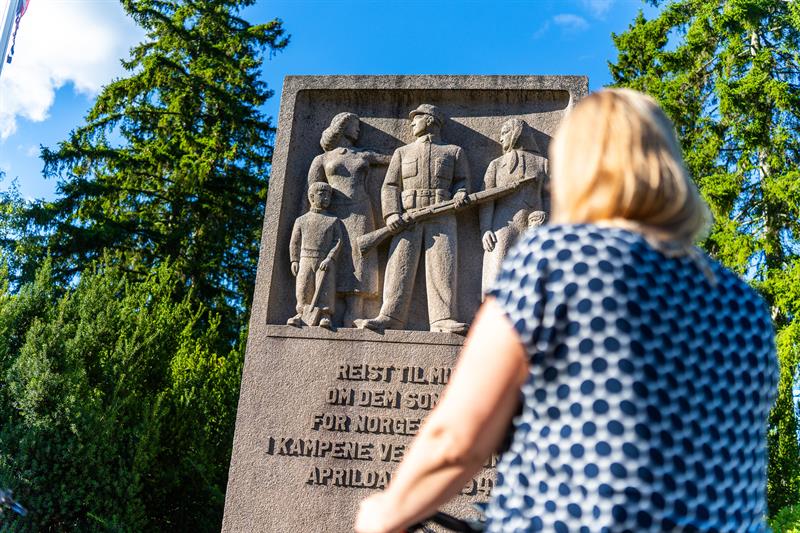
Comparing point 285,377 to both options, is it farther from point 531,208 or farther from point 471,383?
point 471,383

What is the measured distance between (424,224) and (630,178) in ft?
14.0

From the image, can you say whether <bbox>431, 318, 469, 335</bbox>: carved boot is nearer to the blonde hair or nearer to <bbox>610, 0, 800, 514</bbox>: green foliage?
the blonde hair

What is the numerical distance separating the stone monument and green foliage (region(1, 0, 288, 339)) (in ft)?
37.7

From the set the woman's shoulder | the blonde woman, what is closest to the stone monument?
the blonde woman

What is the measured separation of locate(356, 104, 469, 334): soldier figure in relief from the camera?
5.26 m

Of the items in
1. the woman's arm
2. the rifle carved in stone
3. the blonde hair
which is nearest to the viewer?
the woman's arm

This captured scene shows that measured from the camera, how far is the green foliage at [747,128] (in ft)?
46.1

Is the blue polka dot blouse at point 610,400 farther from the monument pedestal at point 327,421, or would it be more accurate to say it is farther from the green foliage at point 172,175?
the green foliage at point 172,175

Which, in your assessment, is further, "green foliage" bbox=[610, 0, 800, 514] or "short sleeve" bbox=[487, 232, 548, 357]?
"green foliage" bbox=[610, 0, 800, 514]

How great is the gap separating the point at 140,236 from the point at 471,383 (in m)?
16.9

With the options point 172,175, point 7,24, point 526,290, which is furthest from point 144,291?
point 526,290

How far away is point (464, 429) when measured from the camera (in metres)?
1.11

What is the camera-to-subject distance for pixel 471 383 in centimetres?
111

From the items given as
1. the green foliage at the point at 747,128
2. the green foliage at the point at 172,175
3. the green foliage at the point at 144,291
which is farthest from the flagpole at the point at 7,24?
the green foliage at the point at 747,128
